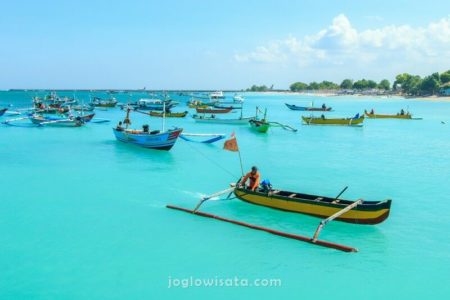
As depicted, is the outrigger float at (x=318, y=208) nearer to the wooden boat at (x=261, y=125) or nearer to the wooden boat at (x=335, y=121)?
the wooden boat at (x=261, y=125)

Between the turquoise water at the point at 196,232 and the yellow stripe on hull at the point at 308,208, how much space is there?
351 millimetres

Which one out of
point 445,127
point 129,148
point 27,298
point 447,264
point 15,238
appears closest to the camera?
point 27,298

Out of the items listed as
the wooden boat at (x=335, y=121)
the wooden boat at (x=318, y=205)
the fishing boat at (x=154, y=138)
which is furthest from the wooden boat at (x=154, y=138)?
the wooden boat at (x=335, y=121)

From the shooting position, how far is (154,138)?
2812cm

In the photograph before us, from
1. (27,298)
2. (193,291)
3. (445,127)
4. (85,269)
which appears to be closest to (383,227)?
(193,291)

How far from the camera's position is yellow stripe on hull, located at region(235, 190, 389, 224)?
1305 cm

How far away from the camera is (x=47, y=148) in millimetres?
31250

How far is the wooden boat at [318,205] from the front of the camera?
1293 cm

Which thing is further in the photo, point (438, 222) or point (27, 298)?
point (438, 222)

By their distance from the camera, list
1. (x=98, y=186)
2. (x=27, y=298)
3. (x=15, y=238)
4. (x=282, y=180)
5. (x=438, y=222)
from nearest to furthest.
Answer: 1. (x=27, y=298)
2. (x=15, y=238)
3. (x=438, y=222)
4. (x=98, y=186)
5. (x=282, y=180)

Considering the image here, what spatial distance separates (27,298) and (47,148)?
23.3 m

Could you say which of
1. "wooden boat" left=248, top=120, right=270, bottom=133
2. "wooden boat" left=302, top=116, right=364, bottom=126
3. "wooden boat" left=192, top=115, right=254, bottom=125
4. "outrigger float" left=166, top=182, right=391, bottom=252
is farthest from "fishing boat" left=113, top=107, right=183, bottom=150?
"wooden boat" left=302, top=116, right=364, bottom=126

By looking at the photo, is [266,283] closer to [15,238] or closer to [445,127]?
[15,238]

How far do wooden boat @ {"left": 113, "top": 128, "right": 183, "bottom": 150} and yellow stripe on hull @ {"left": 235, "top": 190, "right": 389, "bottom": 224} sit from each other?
42.2 feet
